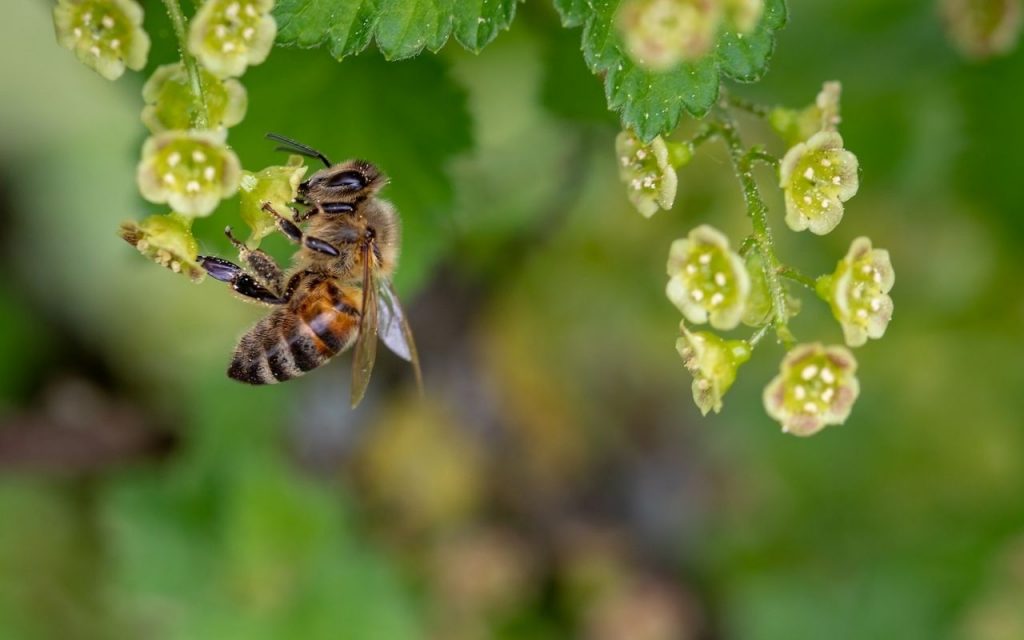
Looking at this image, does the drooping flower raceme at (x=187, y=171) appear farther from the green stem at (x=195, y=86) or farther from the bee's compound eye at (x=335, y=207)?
the bee's compound eye at (x=335, y=207)

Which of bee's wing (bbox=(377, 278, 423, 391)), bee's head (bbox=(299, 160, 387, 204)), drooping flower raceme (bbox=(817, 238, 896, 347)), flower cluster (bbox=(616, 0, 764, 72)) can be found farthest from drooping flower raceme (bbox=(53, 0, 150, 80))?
drooping flower raceme (bbox=(817, 238, 896, 347))

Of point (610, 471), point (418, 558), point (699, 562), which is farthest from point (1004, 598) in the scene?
point (418, 558)

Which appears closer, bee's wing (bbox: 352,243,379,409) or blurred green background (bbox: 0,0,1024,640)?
bee's wing (bbox: 352,243,379,409)

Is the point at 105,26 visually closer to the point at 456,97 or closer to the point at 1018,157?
the point at 456,97

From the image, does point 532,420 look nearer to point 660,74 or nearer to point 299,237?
point 299,237

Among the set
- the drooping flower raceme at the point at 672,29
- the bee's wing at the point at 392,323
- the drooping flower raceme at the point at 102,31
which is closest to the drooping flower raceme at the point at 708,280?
the drooping flower raceme at the point at 672,29

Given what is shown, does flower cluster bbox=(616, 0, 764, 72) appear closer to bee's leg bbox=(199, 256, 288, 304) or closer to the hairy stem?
the hairy stem

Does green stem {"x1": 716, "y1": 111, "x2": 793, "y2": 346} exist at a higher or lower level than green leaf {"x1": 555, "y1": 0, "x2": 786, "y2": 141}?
lower

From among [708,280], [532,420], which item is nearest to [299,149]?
[708,280]
